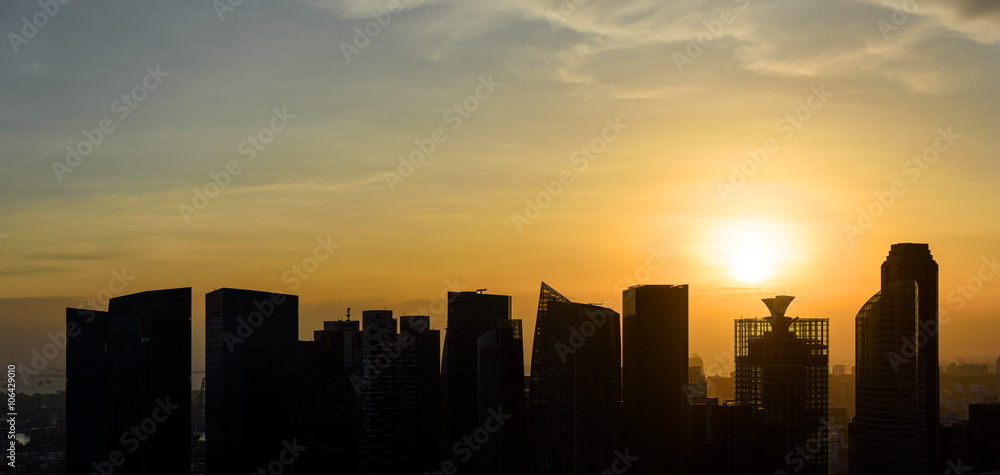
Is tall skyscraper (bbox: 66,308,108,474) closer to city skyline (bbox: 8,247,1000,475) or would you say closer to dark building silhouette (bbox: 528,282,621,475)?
city skyline (bbox: 8,247,1000,475)

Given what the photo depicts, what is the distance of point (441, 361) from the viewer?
18712cm

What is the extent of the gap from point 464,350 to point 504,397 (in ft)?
67.4

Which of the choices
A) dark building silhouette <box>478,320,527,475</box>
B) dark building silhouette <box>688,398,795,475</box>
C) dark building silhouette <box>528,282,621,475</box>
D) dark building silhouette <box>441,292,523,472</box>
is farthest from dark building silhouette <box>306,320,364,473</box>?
dark building silhouette <box>688,398,795,475</box>

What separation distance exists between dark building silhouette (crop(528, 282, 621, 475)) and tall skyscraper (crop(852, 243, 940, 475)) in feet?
163

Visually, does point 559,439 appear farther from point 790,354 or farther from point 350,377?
point 790,354

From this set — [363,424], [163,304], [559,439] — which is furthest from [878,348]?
[163,304]

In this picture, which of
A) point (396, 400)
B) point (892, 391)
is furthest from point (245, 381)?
point (892, 391)

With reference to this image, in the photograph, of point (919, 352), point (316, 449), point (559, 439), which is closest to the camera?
point (559, 439)

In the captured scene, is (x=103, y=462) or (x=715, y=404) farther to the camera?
(x=715, y=404)

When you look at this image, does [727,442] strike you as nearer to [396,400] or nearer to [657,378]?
[657,378]

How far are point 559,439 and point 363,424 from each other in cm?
3268

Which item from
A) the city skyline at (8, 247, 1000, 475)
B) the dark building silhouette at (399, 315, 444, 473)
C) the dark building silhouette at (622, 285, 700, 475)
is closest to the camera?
the city skyline at (8, 247, 1000, 475)

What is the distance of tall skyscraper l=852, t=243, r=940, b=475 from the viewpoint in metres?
183

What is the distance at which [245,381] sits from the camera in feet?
622
